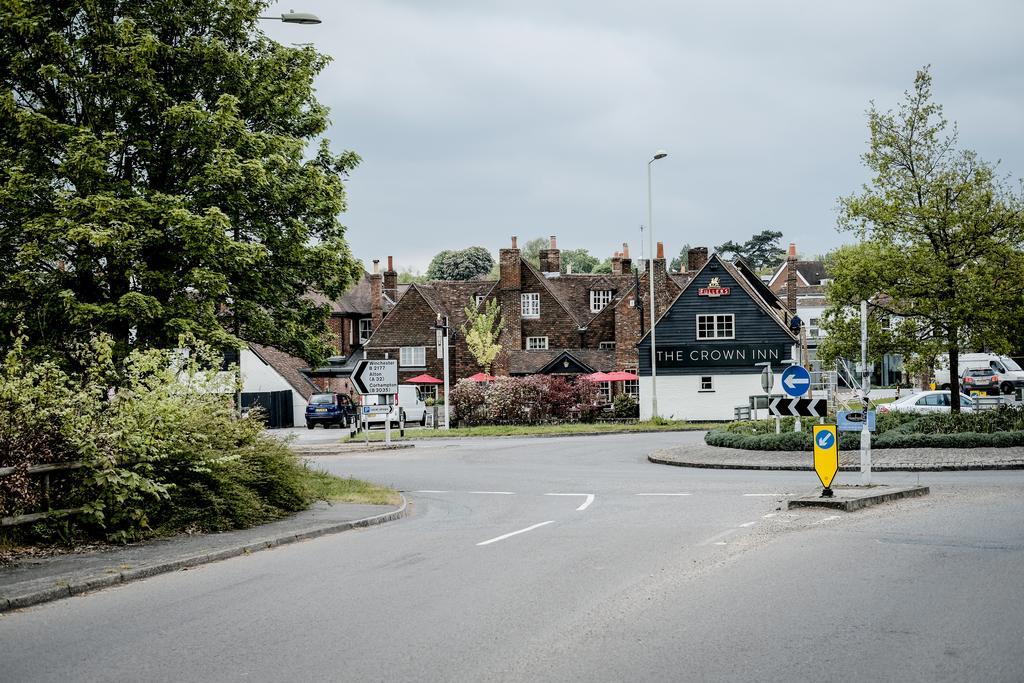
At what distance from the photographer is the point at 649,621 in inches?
316

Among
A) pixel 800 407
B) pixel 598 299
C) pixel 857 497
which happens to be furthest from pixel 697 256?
pixel 857 497

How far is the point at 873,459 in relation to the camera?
25656mm

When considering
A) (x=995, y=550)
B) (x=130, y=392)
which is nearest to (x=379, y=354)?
(x=130, y=392)

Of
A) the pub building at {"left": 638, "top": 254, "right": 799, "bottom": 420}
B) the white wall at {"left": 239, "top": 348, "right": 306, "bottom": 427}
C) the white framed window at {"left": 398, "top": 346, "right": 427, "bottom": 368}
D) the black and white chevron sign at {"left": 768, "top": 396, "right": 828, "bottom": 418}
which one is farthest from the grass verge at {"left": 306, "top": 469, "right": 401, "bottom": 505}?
the white framed window at {"left": 398, "top": 346, "right": 427, "bottom": 368}

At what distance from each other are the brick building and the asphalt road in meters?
48.3

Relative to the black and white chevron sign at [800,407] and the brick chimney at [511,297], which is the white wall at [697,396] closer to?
the brick chimney at [511,297]

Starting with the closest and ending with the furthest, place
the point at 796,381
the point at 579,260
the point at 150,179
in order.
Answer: the point at 150,179
the point at 796,381
the point at 579,260

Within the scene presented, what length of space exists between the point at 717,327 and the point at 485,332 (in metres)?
15.9

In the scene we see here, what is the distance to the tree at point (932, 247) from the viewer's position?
96.6ft

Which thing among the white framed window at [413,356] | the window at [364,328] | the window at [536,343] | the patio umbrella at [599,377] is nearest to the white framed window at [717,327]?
the patio umbrella at [599,377]

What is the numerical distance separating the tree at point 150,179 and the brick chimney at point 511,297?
45965mm

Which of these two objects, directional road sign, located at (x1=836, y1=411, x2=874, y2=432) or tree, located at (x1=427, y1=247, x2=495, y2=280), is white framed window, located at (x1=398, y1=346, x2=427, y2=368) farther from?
tree, located at (x1=427, y1=247, x2=495, y2=280)

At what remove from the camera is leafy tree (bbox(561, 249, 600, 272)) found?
152250 mm

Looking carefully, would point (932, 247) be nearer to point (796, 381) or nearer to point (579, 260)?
point (796, 381)
